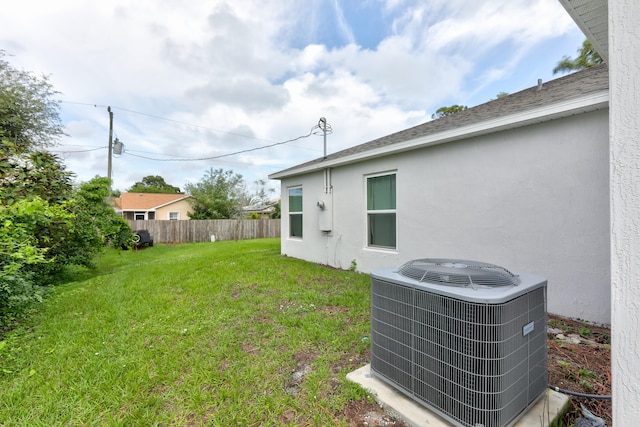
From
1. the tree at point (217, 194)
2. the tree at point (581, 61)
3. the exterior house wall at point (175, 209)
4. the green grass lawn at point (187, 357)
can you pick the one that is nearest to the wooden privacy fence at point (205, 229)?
the tree at point (217, 194)

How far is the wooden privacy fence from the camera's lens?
1571 cm

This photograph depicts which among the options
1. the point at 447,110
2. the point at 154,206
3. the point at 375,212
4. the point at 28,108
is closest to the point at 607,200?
the point at 375,212

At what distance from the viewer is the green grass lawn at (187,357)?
1.80 meters

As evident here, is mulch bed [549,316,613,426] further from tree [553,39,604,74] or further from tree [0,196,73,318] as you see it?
tree [553,39,604,74]

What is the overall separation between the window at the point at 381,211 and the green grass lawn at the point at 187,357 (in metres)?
1.41

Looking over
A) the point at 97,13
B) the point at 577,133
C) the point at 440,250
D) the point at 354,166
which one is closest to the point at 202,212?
the point at 97,13

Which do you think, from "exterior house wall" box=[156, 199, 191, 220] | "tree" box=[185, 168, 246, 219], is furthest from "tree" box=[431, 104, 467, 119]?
"exterior house wall" box=[156, 199, 191, 220]

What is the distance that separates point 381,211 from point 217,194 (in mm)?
18348

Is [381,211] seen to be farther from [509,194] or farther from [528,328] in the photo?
[528,328]

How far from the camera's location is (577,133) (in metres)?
3.10

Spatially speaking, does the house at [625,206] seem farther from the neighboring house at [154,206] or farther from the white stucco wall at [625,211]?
the neighboring house at [154,206]

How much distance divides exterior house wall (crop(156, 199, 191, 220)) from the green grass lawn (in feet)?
64.3

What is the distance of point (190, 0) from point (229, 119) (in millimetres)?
9314

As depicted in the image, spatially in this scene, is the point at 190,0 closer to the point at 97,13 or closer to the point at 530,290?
the point at 97,13
